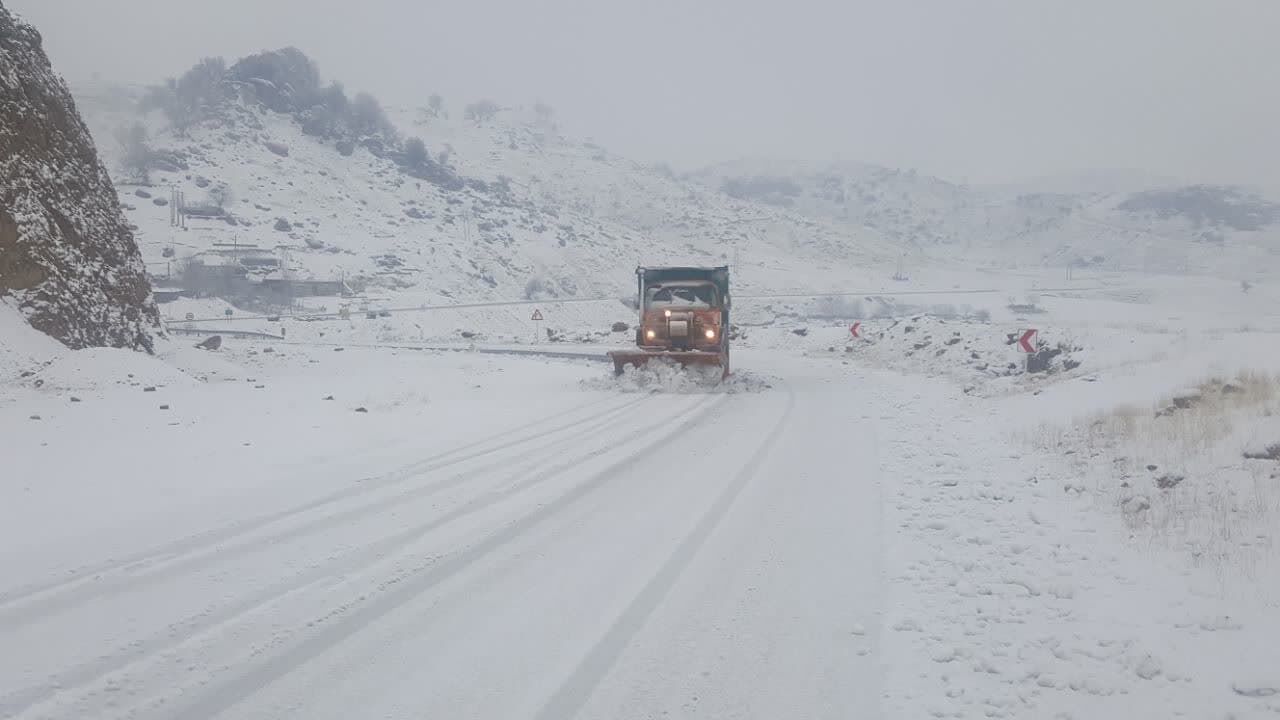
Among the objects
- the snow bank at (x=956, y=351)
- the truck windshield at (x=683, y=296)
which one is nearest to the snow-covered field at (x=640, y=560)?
the truck windshield at (x=683, y=296)

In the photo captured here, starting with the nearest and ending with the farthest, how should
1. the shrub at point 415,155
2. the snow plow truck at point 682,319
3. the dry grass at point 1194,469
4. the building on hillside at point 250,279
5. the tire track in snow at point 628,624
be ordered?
the tire track in snow at point 628,624 → the dry grass at point 1194,469 → the snow plow truck at point 682,319 → the building on hillside at point 250,279 → the shrub at point 415,155

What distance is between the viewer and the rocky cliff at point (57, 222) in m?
14.7

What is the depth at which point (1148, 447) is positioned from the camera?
8.28 metres

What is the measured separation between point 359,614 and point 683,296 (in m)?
14.9

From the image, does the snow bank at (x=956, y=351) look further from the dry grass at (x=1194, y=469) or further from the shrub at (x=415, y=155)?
the shrub at (x=415, y=155)

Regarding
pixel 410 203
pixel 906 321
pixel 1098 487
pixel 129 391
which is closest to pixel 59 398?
pixel 129 391

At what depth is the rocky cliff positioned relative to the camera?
48.1 ft

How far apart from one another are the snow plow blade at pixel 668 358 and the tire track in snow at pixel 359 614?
9506mm

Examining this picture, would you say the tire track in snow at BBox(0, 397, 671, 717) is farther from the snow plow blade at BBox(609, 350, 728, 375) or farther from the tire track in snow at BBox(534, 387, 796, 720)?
the snow plow blade at BBox(609, 350, 728, 375)

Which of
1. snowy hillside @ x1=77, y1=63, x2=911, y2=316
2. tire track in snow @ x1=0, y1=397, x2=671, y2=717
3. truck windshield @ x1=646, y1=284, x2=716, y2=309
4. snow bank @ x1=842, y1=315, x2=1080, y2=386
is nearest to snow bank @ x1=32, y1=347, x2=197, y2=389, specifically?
tire track in snow @ x1=0, y1=397, x2=671, y2=717

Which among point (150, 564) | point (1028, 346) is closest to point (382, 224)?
point (1028, 346)

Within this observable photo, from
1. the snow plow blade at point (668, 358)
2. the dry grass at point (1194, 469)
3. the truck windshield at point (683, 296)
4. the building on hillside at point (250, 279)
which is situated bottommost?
the dry grass at point (1194, 469)

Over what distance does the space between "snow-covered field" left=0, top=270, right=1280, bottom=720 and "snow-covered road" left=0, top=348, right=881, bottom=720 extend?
0.02m

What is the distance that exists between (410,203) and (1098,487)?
13071 cm
